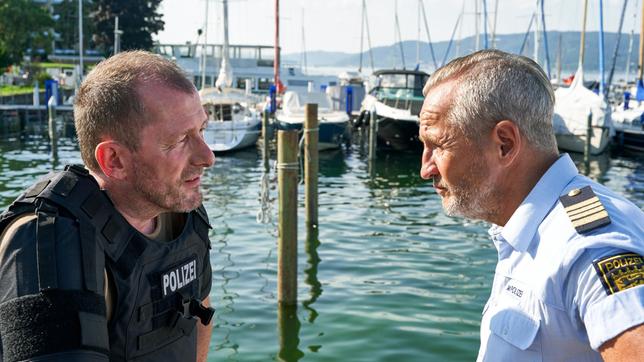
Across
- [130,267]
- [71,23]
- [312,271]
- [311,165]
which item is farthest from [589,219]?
[71,23]

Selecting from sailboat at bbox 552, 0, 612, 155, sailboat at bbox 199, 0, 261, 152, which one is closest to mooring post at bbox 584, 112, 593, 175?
sailboat at bbox 552, 0, 612, 155

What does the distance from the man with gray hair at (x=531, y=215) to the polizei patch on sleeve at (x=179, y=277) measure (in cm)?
89

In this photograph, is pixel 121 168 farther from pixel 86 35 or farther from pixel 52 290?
pixel 86 35

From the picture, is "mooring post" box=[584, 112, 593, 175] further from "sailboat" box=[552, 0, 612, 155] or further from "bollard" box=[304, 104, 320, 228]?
"bollard" box=[304, 104, 320, 228]

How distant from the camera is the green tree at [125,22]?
2335 inches

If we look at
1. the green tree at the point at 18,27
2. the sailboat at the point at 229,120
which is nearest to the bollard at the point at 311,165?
the sailboat at the point at 229,120

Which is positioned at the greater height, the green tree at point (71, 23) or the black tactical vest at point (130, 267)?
the green tree at point (71, 23)

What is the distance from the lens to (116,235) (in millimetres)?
2020

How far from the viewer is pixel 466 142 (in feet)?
6.42

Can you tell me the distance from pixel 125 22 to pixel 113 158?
200 ft

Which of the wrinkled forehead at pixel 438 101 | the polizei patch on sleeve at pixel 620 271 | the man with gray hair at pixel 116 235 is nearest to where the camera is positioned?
the polizei patch on sleeve at pixel 620 271

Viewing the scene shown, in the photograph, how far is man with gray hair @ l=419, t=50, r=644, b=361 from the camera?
152 cm

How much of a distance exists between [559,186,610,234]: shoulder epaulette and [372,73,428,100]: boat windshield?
2377cm

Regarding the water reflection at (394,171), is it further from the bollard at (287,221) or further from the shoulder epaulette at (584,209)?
the shoulder epaulette at (584,209)
